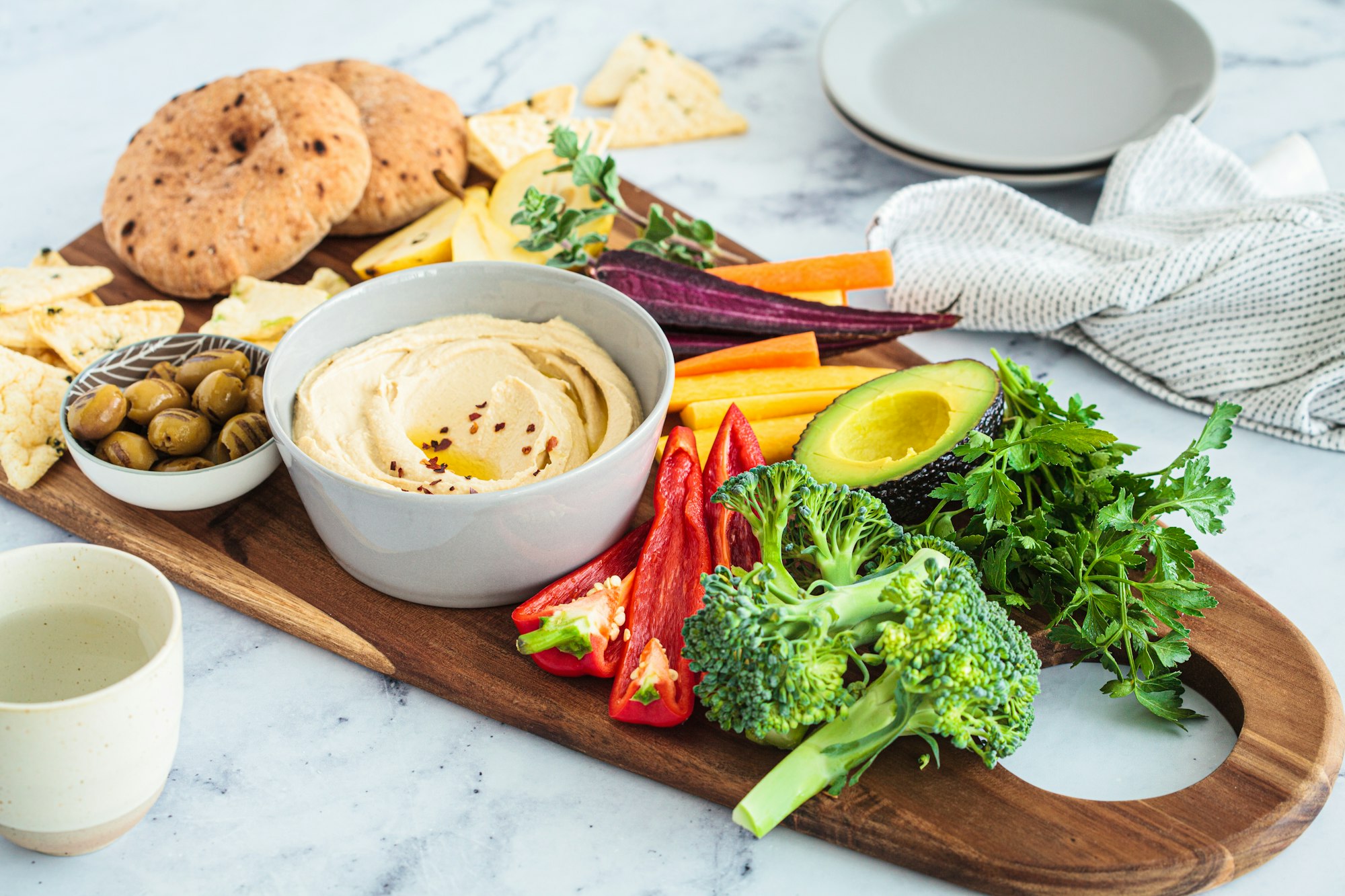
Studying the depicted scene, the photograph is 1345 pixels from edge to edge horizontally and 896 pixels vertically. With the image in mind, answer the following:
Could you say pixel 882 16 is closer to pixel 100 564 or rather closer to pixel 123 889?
pixel 100 564

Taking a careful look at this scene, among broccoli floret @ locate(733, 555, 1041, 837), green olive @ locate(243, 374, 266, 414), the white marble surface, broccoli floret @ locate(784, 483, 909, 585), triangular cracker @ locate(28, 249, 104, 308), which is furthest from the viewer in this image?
triangular cracker @ locate(28, 249, 104, 308)

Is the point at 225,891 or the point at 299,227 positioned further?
the point at 299,227

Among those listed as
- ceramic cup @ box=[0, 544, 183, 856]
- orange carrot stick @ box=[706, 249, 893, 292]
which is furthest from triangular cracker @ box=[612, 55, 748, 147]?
ceramic cup @ box=[0, 544, 183, 856]

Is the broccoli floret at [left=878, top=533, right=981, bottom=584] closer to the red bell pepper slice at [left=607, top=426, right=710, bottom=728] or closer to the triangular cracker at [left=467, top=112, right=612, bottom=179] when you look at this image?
the red bell pepper slice at [left=607, top=426, right=710, bottom=728]

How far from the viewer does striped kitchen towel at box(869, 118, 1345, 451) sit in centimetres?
276

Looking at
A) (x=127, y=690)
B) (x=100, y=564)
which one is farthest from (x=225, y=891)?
(x=100, y=564)

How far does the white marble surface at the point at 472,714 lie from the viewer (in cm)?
187

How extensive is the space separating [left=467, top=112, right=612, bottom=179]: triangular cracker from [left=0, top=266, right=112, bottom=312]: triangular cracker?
1.06 meters

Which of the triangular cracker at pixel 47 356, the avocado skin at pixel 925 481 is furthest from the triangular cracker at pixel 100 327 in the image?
the avocado skin at pixel 925 481

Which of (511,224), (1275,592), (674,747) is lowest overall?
(1275,592)

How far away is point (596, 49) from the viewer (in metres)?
4.23

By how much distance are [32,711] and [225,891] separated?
0.47m

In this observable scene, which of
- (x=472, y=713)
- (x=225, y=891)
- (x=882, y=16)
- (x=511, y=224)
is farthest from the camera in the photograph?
(x=882, y=16)

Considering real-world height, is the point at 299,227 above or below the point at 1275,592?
above
